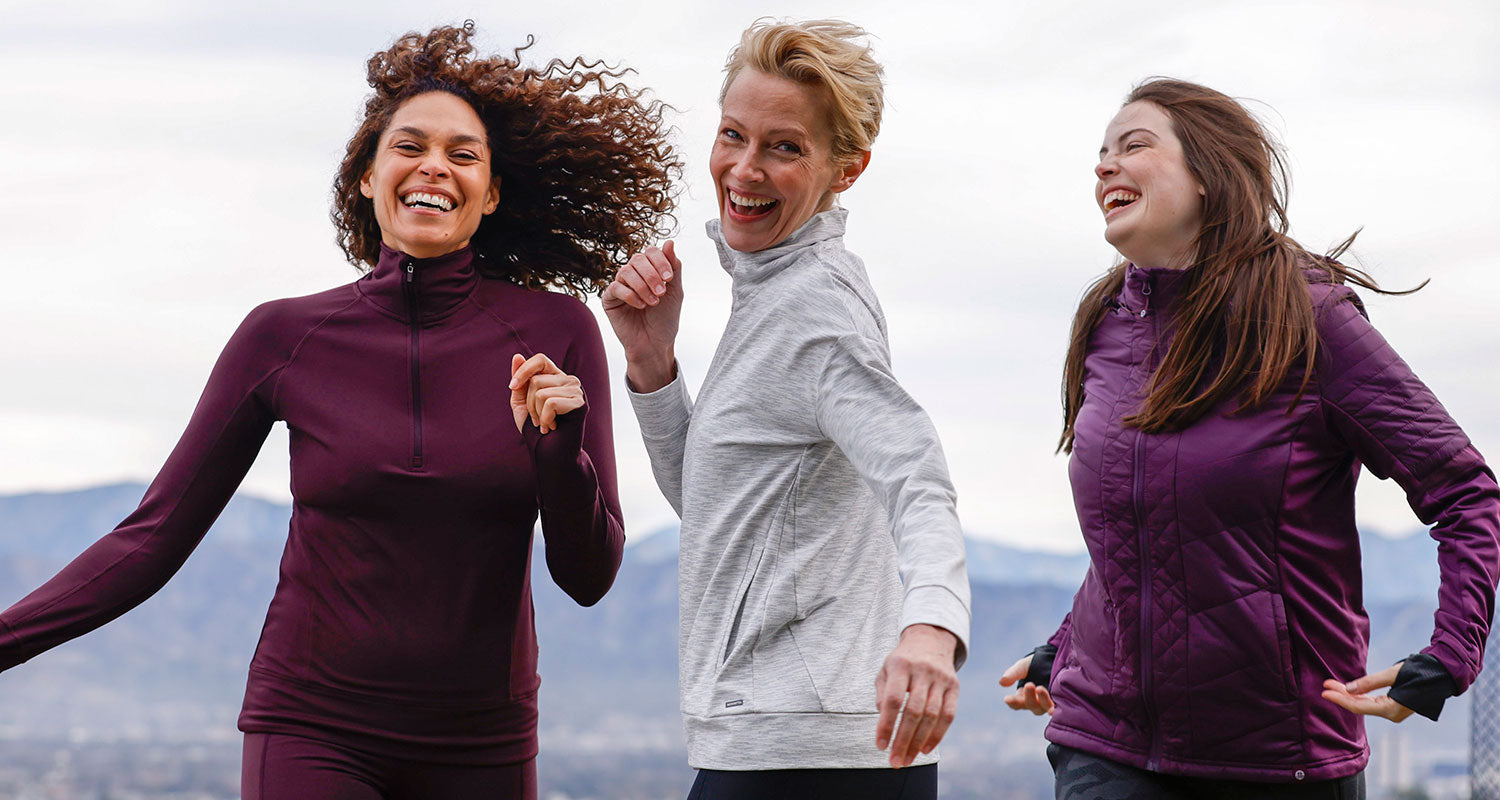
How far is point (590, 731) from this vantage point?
216 feet

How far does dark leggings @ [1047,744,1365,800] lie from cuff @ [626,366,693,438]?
1.13 metres

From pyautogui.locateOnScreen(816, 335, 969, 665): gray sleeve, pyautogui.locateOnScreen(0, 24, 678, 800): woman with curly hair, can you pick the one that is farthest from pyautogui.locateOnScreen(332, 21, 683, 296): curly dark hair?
pyautogui.locateOnScreen(816, 335, 969, 665): gray sleeve

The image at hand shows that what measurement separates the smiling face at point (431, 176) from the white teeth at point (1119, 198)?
1.48m

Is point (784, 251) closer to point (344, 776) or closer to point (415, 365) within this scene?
point (415, 365)

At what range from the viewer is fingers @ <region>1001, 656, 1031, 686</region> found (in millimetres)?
3691

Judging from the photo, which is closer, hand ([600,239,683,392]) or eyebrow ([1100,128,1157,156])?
hand ([600,239,683,392])

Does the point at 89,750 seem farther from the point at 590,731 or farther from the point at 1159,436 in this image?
the point at 1159,436

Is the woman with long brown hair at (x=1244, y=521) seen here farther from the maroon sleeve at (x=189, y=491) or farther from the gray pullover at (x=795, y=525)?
the maroon sleeve at (x=189, y=491)

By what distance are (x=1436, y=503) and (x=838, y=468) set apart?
126cm

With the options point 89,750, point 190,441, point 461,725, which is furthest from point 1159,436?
point 89,750

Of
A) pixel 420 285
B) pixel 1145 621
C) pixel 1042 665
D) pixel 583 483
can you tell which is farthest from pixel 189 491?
pixel 1145 621

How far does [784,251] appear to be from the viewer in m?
3.00

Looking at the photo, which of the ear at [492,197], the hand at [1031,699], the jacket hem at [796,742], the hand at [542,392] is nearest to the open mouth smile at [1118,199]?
the hand at [1031,699]

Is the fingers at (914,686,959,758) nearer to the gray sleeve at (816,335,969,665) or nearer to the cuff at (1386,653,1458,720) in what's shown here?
the gray sleeve at (816,335,969,665)
